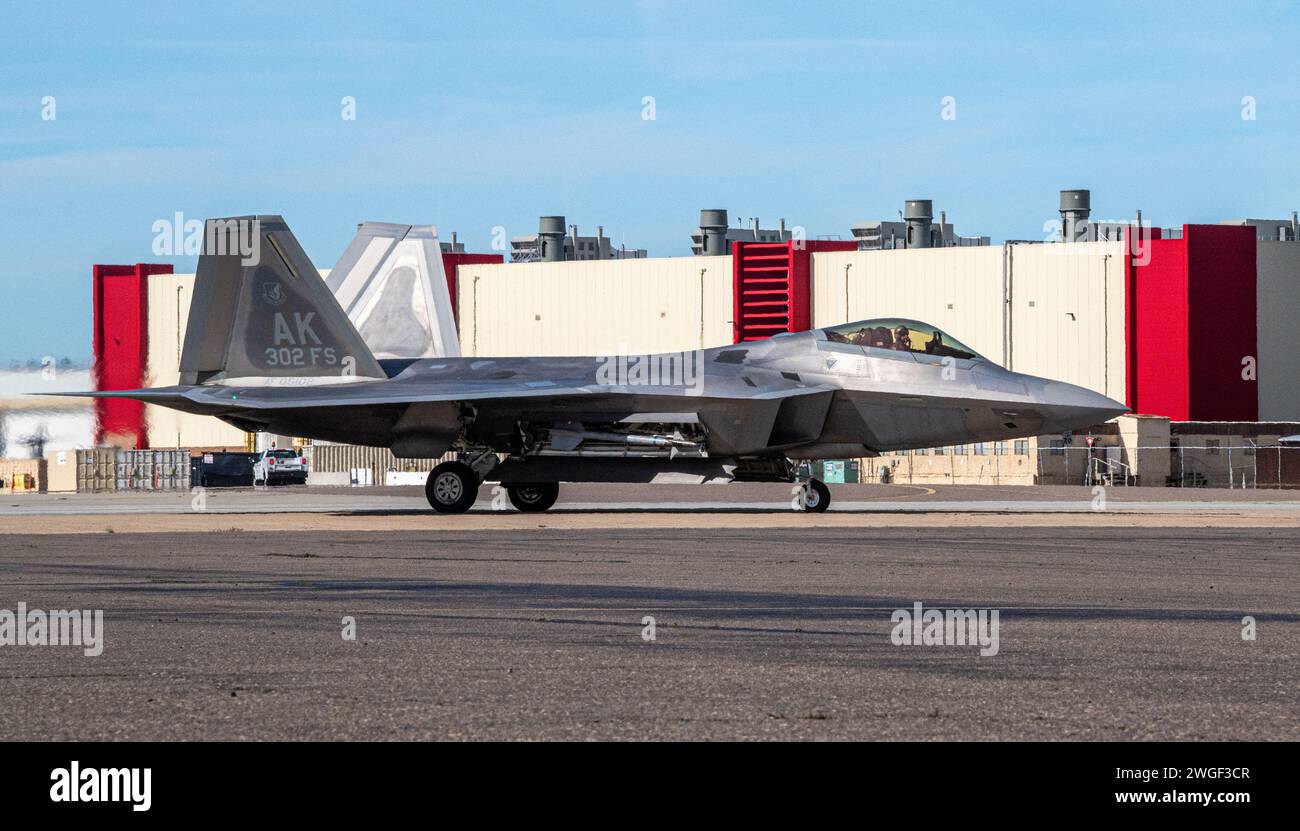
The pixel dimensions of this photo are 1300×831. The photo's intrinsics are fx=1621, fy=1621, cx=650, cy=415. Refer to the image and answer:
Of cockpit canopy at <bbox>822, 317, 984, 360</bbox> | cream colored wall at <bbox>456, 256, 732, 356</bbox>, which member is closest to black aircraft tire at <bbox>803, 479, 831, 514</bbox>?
cockpit canopy at <bbox>822, 317, 984, 360</bbox>

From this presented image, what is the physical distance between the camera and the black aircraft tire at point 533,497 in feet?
96.3

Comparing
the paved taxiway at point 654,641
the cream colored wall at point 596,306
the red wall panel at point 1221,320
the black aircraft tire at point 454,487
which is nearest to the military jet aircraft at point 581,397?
the black aircraft tire at point 454,487

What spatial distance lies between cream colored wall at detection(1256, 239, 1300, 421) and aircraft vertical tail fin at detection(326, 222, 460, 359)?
4612 centimetres

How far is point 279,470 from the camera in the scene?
212ft

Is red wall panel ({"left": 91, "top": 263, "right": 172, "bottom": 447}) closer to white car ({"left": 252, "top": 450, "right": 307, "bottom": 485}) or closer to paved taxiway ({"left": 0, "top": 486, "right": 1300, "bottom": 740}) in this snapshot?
white car ({"left": 252, "top": 450, "right": 307, "bottom": 485})

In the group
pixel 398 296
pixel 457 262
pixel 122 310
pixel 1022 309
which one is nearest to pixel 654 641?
pixel 398 296

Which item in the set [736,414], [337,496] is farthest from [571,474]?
[337,496]

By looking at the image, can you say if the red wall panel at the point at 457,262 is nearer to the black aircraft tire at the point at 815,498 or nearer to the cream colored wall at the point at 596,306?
the cream colored wall at the point at 596,306

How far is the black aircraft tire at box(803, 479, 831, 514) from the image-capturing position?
93.1 feet

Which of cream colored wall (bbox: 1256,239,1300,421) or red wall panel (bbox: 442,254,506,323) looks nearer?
cream colored wall (bbox: 1256,239,1300,421)

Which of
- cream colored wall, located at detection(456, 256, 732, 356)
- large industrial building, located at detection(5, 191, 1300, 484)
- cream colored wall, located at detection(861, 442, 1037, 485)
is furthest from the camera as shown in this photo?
cream colored wall, located at detection(456, 256, 732, 356)

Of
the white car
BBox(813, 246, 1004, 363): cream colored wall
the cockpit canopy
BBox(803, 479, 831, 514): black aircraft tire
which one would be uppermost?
BBox(813, 246, 1004, 363): cream colored wall

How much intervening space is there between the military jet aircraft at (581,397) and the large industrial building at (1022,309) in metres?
30.8
